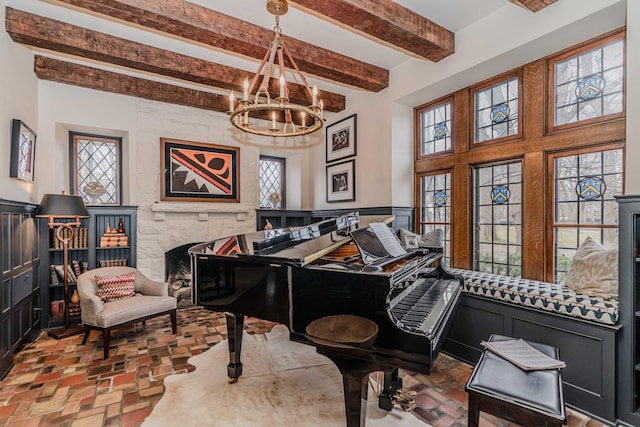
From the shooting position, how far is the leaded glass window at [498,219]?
9.97 ft

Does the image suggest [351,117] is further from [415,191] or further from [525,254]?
[525,254]

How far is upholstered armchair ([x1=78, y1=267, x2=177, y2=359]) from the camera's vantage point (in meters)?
2.92

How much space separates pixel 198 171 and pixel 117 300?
82.1 inches

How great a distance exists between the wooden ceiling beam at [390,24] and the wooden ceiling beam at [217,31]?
0.62 metres

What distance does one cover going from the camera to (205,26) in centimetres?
265

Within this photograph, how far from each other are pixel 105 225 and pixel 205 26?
2980 millimetres

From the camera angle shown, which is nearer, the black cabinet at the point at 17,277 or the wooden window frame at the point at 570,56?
the wooden window frame at the point at 570,56

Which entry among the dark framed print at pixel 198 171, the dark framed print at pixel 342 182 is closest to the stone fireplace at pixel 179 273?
the dark framed print at pixel 198 171

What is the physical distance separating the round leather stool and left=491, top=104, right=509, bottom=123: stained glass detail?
268 centimetres

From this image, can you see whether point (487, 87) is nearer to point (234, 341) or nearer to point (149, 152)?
point (234, 341)

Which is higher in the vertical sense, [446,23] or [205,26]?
[446,23]

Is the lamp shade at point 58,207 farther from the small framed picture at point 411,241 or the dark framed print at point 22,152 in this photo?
the small framed picture at point 411,241

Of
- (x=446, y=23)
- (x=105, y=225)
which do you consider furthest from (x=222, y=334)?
(x=446, y=23)

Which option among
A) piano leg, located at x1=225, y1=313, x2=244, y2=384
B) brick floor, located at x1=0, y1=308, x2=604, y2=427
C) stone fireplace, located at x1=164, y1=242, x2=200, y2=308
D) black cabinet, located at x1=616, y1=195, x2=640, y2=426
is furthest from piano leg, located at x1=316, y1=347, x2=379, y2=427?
stone fireplace, located at x1=164, y1=242, x2=200, y2=308
